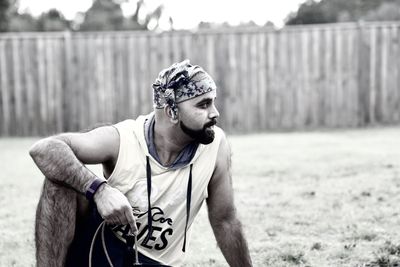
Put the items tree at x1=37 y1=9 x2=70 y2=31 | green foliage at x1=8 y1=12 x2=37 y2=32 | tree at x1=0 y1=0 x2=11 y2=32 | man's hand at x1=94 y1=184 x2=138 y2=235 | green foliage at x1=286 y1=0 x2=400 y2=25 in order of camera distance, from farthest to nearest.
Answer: tree at x1=37 y1=9 x2=70 y2=31 < green foliage at x1=8 y1=12 x2=37 y2=32 < green foliage at x1=286 y1=0 x2=400 y2=25 < tree at x1=0 y1=0 x2=11 y2=32 < man's hand at x1=94 y1=184 x2=138 y2=235

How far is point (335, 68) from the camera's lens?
35.9ft

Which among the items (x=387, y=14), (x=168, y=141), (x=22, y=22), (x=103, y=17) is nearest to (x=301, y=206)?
(x=168, y=141)

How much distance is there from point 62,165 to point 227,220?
2.77 feet

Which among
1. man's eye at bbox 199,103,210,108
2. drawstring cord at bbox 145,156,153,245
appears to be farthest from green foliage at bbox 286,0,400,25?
drawstring cord at bbox 145,156,153,245

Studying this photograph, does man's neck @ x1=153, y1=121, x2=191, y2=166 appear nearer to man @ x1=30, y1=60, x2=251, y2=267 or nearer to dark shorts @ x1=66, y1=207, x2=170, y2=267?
man @ x1=30, y1=60, x2=251, y2=267

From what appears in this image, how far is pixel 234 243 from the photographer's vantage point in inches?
117

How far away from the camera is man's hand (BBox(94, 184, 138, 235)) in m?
2.55

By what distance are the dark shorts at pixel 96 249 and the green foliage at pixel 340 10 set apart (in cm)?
1733

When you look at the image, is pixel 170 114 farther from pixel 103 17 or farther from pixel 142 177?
pixel 103 17

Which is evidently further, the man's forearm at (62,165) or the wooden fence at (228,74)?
the wooden fence at (228,74)

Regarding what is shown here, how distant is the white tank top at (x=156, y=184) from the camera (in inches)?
109

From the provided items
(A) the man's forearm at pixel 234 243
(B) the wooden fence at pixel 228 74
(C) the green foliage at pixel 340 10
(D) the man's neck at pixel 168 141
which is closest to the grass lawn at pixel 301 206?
(A) the man's forearm at pixel 234 243

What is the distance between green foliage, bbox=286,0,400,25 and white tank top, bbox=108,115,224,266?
56.1ft

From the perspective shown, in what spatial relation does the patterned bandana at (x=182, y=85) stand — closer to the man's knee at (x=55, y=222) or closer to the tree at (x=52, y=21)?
the man's knee at (x=55, y=222)
